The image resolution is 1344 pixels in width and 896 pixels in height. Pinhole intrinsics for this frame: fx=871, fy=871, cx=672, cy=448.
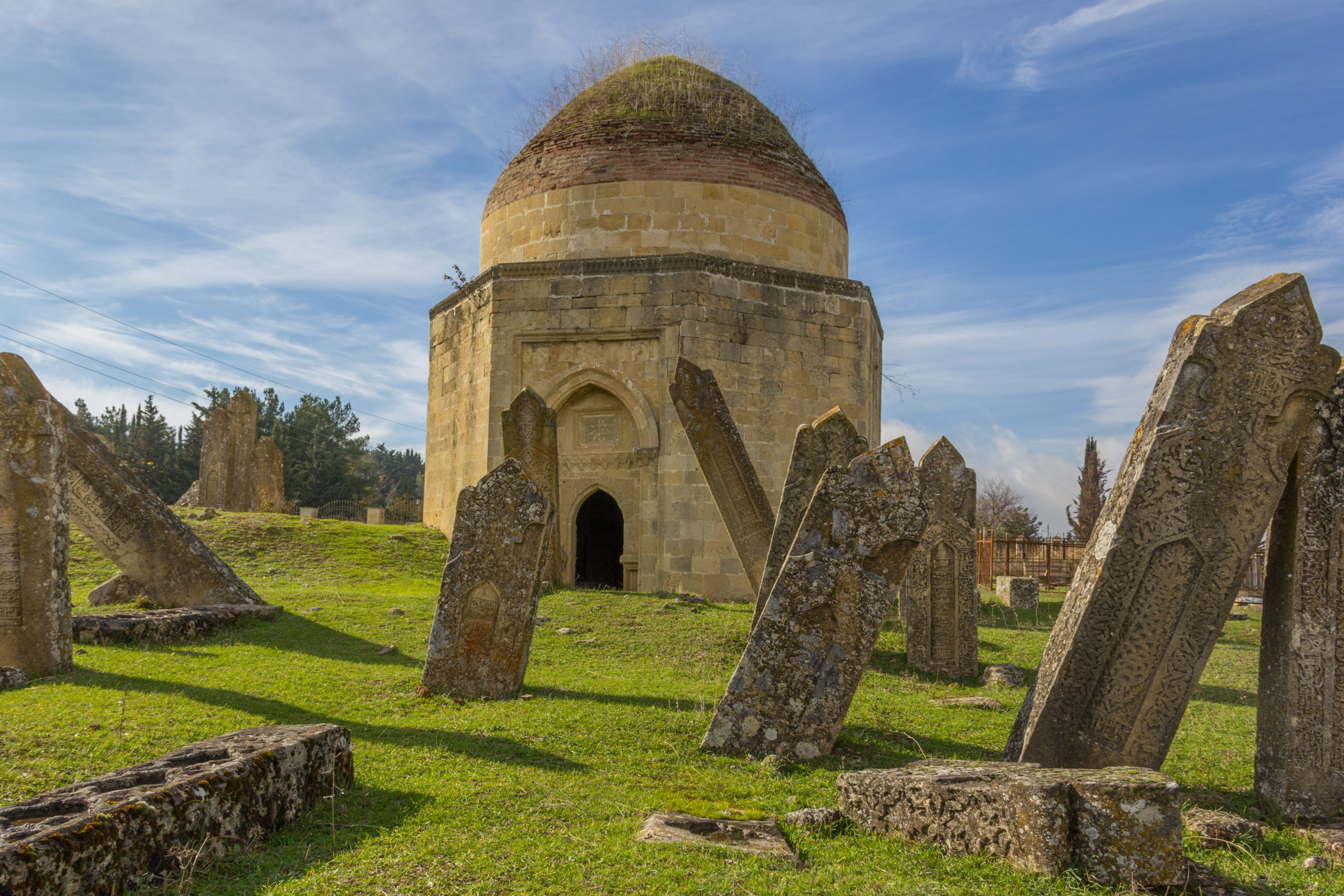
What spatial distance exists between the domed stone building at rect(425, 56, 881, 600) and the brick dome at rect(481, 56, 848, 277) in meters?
0.03

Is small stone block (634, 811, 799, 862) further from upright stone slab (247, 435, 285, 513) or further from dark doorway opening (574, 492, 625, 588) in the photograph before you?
upright stone slab (247, 435, 285, 513)

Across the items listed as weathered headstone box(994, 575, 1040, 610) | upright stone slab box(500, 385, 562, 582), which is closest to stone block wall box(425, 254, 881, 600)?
upright stone slab box(500, 385, 562, 582)

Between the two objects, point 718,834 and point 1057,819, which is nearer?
point 1057,819

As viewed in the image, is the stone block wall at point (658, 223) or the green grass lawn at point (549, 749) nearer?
the green grass lawn at point (549, 749)

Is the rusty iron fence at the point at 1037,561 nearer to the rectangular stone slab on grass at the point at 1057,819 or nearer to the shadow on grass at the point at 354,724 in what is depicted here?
the shadow on grass at the point at 354,724

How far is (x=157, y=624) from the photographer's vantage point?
789 cm

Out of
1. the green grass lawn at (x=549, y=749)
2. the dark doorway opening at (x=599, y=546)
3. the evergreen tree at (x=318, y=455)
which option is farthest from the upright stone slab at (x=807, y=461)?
the evergreen tree at (x=318, y=455)

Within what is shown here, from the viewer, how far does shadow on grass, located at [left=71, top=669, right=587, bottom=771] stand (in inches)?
196

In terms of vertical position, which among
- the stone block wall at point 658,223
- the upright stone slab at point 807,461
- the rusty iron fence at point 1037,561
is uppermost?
the stone block wall at point 658,223

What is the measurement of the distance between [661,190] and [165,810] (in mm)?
12529

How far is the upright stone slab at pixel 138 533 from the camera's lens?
29.5 feet

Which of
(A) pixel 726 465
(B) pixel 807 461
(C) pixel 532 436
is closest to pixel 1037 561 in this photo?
(A) pixel 726 465

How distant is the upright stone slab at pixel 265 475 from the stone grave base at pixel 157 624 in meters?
11.6

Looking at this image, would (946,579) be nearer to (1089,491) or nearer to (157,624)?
(157,624)
